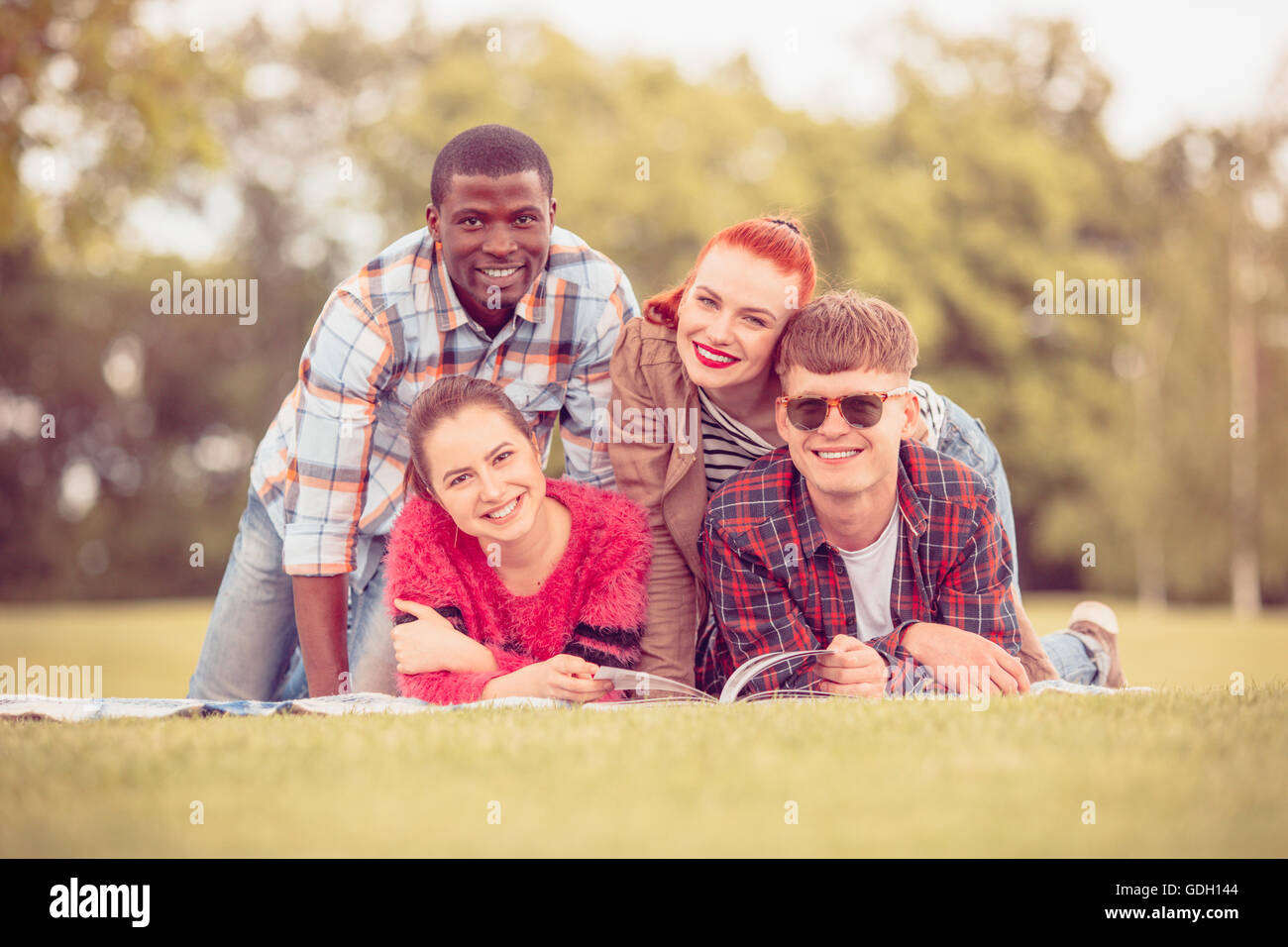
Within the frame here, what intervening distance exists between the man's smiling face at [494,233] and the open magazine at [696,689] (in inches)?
58.7

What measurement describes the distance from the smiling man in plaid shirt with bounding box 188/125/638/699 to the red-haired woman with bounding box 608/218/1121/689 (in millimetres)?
390

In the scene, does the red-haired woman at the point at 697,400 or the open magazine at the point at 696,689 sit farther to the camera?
the red-haired woman at the point at 697,400

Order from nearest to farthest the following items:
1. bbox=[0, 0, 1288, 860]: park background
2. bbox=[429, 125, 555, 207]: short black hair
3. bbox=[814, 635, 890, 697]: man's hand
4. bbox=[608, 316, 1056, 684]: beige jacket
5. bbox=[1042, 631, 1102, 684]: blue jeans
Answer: bbox=[814, 635, 890, 697]: man's hand < bbox=[608, 316, 1056, 684]: beige jacket < bbox=[429, 125, 555, 207]: short black hair < bbox=[1042, 631, 1102, 684]: blue jeans < bbox=[0, 0, 1288, 860]: park background

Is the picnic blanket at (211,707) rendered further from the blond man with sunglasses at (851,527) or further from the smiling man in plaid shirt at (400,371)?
the smiling man in plaid shirt at (400,371)

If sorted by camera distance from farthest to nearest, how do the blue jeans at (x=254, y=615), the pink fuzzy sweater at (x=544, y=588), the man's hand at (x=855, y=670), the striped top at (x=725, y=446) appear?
1. the blue jeans at (x=254, y=615)
2. the striped top at (x=725, y=446)
3. the pink fuzzy sweater at (x=544, y=588)
4. the man's hand at (x=855, y=670)

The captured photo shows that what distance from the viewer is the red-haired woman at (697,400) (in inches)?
163

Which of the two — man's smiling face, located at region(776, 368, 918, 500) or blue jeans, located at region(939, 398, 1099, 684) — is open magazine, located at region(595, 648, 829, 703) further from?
blue jeans, located at region(939, 398, 1099, 684)

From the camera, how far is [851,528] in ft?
13.1

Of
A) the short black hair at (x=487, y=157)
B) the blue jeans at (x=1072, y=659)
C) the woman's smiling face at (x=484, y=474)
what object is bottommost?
the blue jeans at (x=1072, y=659)

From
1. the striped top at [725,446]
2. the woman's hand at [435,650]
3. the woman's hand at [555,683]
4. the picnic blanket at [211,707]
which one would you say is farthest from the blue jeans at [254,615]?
the striped top at [725,446]

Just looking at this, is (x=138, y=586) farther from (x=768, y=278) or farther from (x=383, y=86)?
(x=768, y=278)

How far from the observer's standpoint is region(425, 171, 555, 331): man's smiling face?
4227mm

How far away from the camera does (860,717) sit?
111 inches

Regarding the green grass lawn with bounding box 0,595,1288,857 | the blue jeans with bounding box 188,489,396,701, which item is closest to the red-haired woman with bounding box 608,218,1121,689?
the green grass lawn with bounding box 0,595,1288,857
